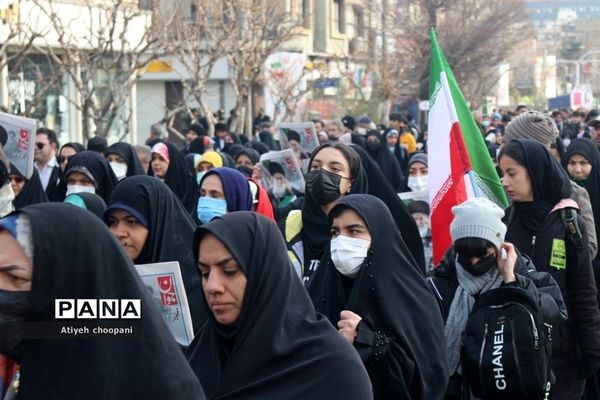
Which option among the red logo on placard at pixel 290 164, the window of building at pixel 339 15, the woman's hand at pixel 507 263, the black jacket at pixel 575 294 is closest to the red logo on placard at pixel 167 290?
the woman's hand at pixel 507 263

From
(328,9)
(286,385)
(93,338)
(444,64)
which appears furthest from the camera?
(328,9)

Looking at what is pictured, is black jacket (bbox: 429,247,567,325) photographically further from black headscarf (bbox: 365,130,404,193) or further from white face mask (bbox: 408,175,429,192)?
black headscarf (bbox: 365,130,404,193)

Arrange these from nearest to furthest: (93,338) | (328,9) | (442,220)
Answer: (93,338) → (442,220) → (328,9)

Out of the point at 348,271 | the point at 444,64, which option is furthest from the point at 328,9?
the point at 348,271

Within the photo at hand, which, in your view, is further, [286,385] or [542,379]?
[542,379]

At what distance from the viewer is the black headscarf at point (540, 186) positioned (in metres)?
5.95

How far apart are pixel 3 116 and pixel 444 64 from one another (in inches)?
105

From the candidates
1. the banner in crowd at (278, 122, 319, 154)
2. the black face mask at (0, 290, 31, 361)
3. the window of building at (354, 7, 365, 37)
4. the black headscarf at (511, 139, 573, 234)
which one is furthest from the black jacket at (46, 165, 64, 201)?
the window of building at (354, 7, 365, 37)

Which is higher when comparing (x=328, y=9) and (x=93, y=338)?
(x=328, y=9)

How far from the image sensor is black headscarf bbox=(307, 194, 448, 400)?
4.53 meters

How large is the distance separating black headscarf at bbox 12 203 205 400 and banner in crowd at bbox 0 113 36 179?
468 centimetres

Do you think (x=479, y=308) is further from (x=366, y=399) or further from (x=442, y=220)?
(x=442, y=220)

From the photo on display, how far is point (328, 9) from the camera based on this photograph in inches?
1700

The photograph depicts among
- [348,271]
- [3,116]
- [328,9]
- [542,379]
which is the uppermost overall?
[328,9]
